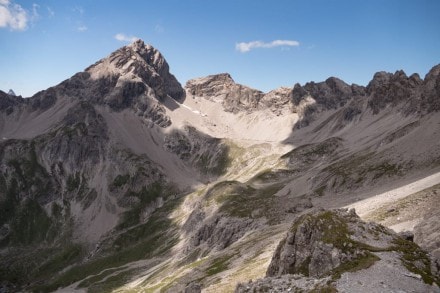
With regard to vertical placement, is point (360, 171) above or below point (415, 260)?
below

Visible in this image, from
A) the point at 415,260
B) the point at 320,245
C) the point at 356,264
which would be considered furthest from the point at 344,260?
the point at 415,260

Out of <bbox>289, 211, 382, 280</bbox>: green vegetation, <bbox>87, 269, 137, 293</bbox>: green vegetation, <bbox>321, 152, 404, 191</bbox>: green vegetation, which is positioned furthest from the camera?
<bbox>87, 269, 137, 293</bbox>: green vegetation

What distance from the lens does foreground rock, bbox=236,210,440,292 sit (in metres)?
31.5

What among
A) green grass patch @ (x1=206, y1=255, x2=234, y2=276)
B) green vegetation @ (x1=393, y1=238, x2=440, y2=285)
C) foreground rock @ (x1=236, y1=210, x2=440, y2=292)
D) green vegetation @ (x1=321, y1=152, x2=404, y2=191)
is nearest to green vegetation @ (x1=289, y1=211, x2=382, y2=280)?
foreground rock @ (x1=236, y1=210, x2=440, y2=292)

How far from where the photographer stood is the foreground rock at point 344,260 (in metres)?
31.5

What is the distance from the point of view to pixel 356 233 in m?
39.9

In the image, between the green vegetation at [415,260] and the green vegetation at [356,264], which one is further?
the green vegetation at [356,264]

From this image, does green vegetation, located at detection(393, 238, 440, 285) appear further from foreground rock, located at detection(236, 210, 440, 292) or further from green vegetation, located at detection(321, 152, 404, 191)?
green vegetation, located at detection(321, 152, 404, 191)

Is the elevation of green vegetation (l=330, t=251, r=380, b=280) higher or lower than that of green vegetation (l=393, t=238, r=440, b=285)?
Answer: higher

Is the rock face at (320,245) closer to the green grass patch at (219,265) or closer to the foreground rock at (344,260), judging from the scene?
the foreground rock at (344,260)

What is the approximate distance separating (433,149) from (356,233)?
366 ft

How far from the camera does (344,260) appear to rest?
36.8 metres

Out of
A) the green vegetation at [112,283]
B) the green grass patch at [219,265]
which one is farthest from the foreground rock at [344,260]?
the green vegetation at [112,283]

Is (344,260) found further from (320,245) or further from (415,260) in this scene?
(415,260)
